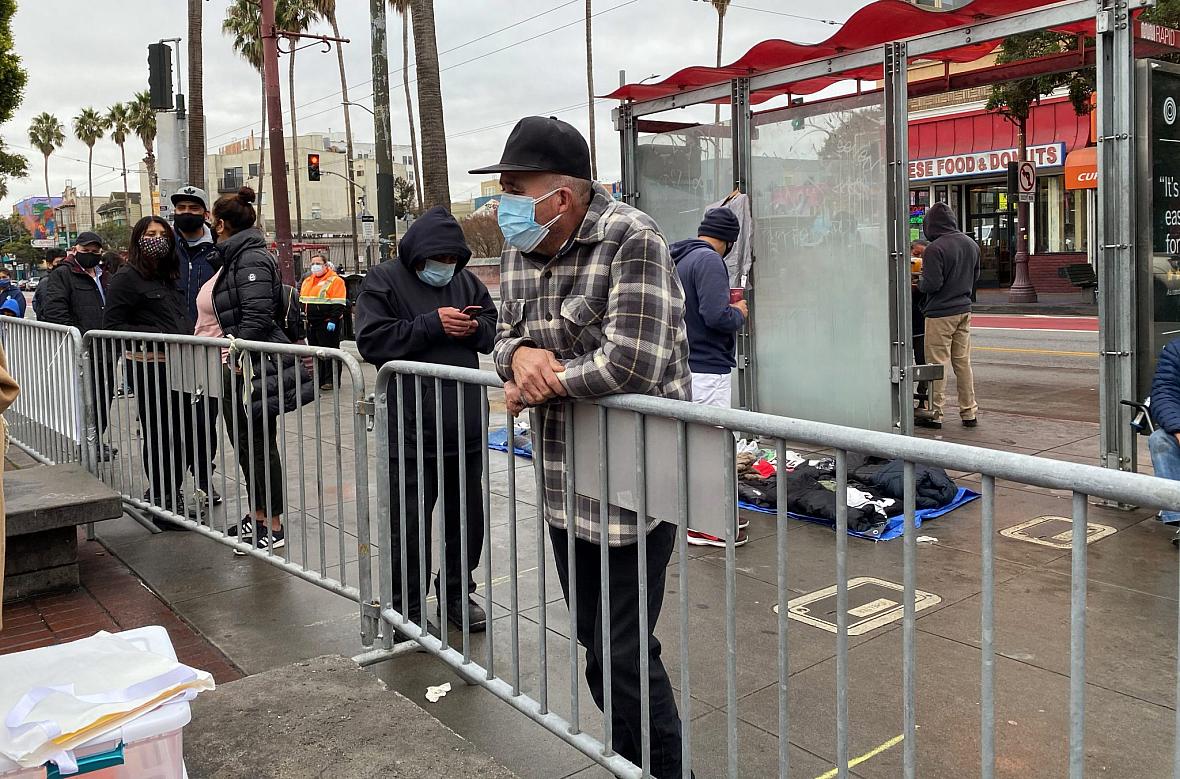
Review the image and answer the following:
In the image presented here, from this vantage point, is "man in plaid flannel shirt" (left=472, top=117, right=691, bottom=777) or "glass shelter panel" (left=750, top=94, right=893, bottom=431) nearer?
"man in plaid flannel shirt" (left=472, top=117, right=691, bottom=777)

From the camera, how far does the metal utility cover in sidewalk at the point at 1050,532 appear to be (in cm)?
580

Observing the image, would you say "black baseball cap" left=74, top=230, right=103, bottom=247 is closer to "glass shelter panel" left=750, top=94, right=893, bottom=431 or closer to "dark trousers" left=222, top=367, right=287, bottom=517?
"dark trousers" left=222, top=367, right=287, bottom=517

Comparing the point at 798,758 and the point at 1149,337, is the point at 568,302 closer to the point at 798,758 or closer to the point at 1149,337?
the point at 798,758

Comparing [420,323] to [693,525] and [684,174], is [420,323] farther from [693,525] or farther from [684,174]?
[684,174]

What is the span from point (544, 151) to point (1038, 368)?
41.7 ft

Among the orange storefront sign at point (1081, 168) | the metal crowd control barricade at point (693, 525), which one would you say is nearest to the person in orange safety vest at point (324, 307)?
the metal crowd control barricade at point (693, 525)

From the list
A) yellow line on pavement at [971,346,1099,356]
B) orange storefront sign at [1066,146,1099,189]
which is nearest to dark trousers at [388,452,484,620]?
yellow line on pavement at [971,346,1099,356]

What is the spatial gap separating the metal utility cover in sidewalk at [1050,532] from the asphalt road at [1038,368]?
3935 millimetres

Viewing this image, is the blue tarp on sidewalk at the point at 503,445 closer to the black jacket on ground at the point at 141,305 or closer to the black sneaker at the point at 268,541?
the black sneaker at the point at 268,541

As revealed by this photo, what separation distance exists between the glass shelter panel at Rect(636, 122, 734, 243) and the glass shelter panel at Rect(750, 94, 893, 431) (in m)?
0.54

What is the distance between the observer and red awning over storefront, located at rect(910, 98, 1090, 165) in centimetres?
2966

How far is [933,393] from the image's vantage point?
31.7 ft

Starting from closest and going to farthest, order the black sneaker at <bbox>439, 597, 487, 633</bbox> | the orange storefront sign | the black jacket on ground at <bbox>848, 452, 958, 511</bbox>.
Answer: the black sneaker at <bbox>439, 597, 487, 633</bbox> → the black jacket on ground at <bbox>848, 452, 958, 511</bbox> → the orange storefront sign

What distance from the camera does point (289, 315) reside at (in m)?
6.38
